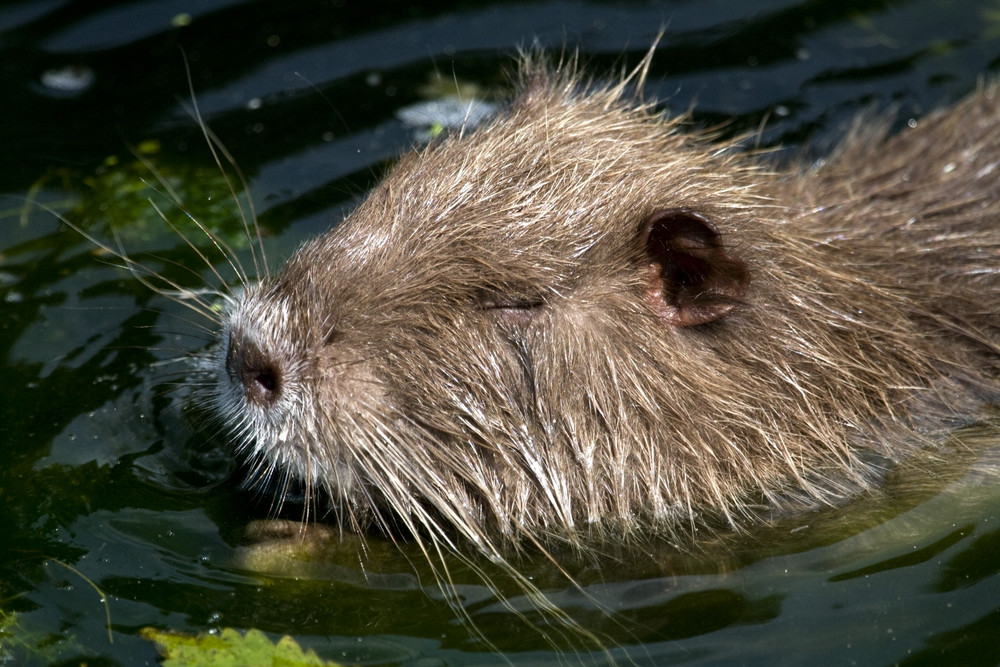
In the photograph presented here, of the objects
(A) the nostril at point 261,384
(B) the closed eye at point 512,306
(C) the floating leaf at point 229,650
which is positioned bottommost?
(C) the floating leaf at point 229,650

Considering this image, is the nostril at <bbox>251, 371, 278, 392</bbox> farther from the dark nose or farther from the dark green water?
the dark green water

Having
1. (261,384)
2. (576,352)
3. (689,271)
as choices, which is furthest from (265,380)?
(689,271)

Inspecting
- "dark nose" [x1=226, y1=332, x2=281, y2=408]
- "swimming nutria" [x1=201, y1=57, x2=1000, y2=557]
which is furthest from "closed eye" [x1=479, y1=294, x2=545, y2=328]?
"dark nose" [x1=226, y1=332, x2=281, y2=408]

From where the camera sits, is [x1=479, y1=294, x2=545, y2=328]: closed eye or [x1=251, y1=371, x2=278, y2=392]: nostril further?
[x1=479, y1=294, x2=545, y2=328]: closed eye

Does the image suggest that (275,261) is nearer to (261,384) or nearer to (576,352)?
(261,384)

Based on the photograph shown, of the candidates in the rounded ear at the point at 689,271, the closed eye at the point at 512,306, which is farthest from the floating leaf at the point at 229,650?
the rounded ear at the point at 689,271

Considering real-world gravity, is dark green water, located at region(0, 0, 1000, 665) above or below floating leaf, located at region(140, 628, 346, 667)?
above

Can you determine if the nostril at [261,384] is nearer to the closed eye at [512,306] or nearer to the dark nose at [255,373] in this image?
the dark nose at [255,373]

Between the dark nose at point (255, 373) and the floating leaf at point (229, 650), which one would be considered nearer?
the floating leaf at point (229, 650)
